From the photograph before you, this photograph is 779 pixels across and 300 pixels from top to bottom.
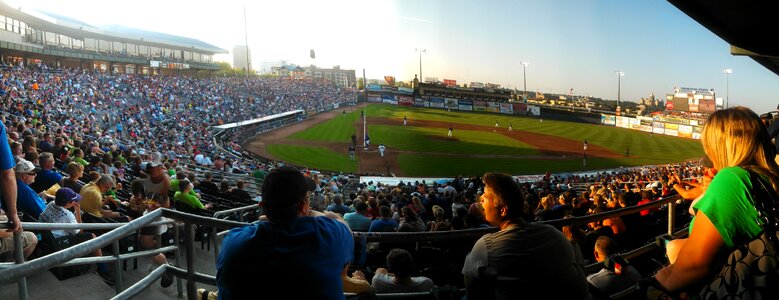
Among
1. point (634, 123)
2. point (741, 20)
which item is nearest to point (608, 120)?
point (634, 123)

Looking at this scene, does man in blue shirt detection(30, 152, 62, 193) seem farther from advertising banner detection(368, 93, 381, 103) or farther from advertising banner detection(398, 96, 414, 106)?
advertising banner detection(398, 96, 414, 106)

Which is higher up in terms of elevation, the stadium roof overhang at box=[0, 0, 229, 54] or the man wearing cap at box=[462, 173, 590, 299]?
the stadium roof overhang at box=[0, 0, 229, 54]

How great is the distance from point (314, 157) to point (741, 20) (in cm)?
2559

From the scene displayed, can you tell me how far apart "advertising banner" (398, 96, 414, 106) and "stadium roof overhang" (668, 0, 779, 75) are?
4758 cm

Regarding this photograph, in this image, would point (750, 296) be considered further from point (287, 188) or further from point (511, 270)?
point (287, 188)

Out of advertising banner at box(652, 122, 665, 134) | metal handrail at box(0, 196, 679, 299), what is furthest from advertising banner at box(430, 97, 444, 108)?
metal handrail at box(0, 196, 679, 299)

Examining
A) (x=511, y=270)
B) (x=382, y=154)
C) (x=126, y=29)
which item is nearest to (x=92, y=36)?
(x=126, y=29)

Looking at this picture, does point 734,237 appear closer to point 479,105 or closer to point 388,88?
point 388,88

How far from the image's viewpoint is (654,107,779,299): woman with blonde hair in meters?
1.72

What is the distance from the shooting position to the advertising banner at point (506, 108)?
65.3m

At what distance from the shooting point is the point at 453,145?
1459 inches

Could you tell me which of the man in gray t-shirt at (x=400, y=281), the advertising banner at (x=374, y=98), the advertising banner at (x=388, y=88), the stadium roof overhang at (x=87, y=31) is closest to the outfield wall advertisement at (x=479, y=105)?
the advertising banner at (x=388, y=88)

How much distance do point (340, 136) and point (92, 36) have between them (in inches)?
1557

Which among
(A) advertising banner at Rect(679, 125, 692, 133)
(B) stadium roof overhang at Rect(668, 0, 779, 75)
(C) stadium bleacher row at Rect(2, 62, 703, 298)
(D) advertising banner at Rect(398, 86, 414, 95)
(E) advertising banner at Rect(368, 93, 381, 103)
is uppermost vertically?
(D) advertising banner at Rect(398, 86, 414, 95)
